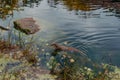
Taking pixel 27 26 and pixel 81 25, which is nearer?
pixel 27 26

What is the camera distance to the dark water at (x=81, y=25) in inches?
473

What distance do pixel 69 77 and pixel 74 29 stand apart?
260 inches

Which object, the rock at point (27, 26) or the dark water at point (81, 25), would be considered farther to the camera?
the rock at point (27, 26)

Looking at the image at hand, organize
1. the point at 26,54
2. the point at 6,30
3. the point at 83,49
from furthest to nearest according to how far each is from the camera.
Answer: the point at 6,30 < the point at 83,49 < the point at 26,54

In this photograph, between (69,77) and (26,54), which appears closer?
(69,77)

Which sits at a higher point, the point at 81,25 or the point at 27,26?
the point at 27,26

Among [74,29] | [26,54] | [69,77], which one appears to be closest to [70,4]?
[74,29]

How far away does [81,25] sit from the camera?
15.9 m

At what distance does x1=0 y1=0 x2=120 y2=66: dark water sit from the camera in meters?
12.0

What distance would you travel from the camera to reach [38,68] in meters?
9.43

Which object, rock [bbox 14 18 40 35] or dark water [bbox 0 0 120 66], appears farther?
rock [bbox 14 18 40 35]

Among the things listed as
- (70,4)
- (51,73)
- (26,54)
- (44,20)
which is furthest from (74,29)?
(70,4)

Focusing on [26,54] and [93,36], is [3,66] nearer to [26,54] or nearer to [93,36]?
[26,54]

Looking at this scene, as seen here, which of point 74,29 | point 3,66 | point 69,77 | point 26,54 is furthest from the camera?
point 74,29
